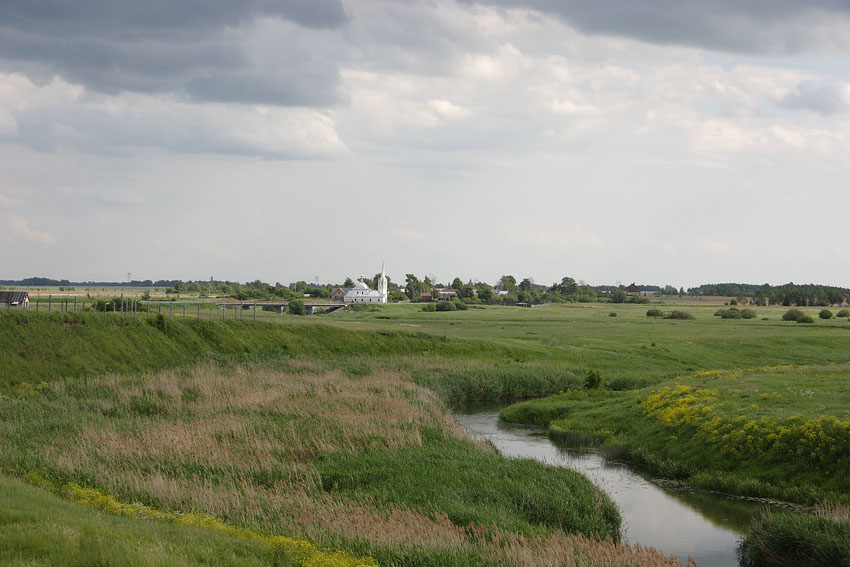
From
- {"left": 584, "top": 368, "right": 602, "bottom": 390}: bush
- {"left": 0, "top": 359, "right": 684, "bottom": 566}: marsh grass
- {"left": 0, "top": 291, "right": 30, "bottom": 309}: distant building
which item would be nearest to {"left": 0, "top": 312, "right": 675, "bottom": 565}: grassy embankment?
{"left": 0, "top": 359, "right": 684, "bottom": 566}: marsh grass

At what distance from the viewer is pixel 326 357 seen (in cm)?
6444

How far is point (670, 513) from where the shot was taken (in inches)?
1011

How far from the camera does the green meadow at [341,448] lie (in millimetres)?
16984

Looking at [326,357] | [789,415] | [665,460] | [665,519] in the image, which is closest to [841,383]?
[789,415]

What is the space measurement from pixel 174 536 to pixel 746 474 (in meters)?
21.2

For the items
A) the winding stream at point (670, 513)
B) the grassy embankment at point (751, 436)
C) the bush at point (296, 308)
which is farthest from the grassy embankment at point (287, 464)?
the bush at point (296, 308)

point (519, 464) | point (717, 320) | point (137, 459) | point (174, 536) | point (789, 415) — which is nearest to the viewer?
point (174, 536)

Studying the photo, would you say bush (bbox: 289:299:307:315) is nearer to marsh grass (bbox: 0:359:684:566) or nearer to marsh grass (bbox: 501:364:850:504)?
marsh grass (bbox: 501:364:850:504)

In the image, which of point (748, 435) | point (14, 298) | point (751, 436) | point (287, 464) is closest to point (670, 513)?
point (751, 436)

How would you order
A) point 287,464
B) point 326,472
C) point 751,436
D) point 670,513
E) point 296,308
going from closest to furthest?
point 326,472 → point 287,464 → point 670,513 → point 751,436 → point 296,308

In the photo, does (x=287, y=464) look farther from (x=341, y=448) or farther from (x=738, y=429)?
(x=738, y=429)

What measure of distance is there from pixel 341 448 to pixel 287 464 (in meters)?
2.89

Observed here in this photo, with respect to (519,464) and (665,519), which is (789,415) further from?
(519,464)

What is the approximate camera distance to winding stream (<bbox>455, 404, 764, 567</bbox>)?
73.2ft
